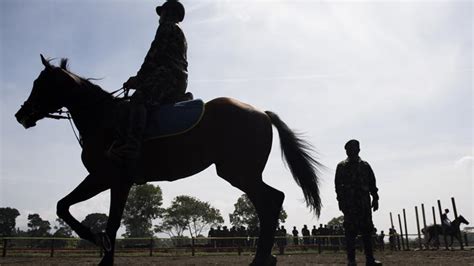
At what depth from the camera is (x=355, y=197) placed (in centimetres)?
715

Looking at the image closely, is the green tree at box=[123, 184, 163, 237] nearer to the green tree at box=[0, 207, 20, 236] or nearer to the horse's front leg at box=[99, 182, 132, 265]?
the horse's front leg at box=[99, 182, 132, 265]

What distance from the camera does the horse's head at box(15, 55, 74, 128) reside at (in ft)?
17.9

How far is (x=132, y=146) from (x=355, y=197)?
423 centimetres

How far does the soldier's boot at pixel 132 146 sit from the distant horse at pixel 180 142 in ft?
0.42

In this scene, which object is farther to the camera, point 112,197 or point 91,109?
point 91,109

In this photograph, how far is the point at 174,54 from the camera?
5.75 m

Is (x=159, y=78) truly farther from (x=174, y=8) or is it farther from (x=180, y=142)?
(x=174, y=8)

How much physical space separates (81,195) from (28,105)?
1.62m

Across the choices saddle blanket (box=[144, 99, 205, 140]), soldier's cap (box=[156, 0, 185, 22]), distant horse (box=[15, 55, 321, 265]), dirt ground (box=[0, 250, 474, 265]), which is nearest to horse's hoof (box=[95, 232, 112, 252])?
distant horse (box=[15, 55, 321, 265])

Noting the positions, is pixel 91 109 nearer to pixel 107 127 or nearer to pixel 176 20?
pixel 107 127

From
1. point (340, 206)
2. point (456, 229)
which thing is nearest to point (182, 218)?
point (456, 229)

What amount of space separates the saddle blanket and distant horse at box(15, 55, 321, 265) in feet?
0.26

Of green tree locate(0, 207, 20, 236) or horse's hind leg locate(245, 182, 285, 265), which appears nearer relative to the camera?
horse's hind leg locate(245, 182, 285, 265)

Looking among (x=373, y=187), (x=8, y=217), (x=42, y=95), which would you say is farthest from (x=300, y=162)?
(x=8, y=217)
